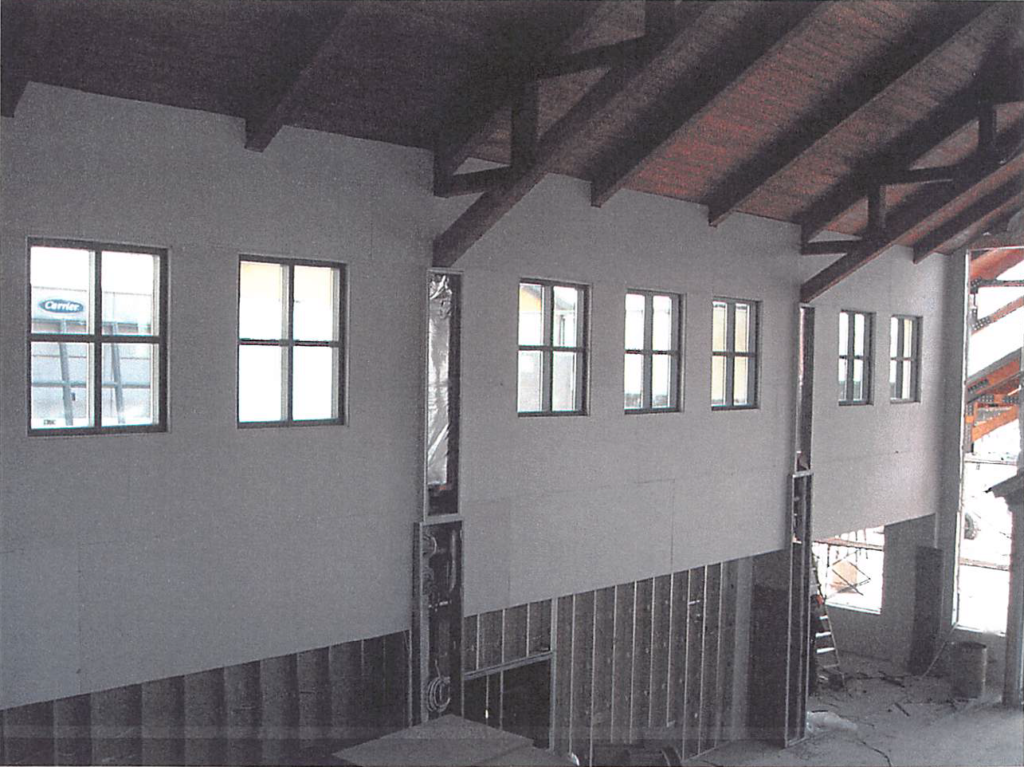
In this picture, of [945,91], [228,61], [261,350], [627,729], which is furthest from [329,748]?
[945,91]

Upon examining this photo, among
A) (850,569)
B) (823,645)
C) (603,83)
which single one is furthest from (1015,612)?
(603,83)

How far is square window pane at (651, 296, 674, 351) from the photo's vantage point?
31.8ft

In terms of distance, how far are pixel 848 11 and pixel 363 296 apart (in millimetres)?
4120

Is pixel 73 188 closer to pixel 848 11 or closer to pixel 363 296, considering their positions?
pixel 363 296

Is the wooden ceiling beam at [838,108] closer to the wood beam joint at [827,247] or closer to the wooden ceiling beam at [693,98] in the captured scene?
the wooden ceiling beam at [693,98]

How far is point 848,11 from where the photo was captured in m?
7.18

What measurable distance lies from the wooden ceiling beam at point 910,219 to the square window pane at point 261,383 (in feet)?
21.7

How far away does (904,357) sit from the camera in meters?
13.5

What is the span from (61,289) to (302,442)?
1900 millimetres

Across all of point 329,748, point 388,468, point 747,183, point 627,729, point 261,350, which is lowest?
point 627,729

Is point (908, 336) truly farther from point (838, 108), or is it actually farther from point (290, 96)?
point (290, 96)

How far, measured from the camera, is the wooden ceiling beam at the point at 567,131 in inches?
238

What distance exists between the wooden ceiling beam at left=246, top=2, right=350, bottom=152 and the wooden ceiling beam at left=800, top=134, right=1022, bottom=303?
21.2 ft

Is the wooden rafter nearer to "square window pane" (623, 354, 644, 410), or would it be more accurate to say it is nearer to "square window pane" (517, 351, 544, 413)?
"square window pane" (623, 354, 644, 410)
